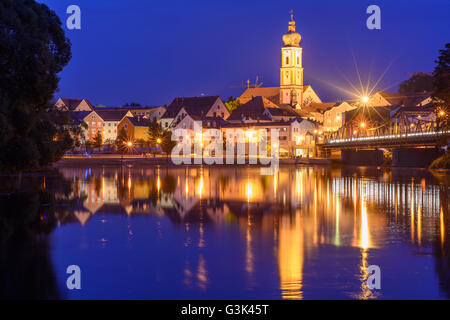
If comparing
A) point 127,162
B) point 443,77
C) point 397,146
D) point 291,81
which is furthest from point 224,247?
point 291,81

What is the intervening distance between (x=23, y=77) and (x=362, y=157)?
8197cm

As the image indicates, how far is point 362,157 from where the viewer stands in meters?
106

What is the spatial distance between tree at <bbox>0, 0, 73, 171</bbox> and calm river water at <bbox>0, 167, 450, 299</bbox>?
2.65 meters

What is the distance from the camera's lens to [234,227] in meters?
23.1

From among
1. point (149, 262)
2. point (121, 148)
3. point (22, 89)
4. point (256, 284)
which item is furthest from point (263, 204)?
point (121, 148)

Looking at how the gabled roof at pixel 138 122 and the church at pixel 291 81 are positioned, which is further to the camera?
the church at pixel 291 81

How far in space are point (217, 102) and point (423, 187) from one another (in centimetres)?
9546

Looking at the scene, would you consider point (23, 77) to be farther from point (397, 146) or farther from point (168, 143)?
point (168, 143)

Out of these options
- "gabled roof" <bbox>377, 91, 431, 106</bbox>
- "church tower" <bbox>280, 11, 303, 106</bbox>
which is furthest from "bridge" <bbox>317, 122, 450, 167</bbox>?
"church tower" <bbox>280, 11, 303, 106</bbox>

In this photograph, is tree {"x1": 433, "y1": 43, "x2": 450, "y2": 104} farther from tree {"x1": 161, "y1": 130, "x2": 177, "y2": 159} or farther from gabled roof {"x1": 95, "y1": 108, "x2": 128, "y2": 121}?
gabled roof {"x1": 95, "y1": 108, "x2": 128, "y2": 121}

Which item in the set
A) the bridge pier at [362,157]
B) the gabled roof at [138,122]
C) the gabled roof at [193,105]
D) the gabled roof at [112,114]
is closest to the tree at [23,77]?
the bridge pier at [362,157]

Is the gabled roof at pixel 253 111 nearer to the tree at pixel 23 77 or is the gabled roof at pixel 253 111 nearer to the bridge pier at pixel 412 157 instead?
the bridge pier at pixel 412 157

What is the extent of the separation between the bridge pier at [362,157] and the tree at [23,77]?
249ft

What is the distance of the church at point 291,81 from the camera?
179488 millimetres
